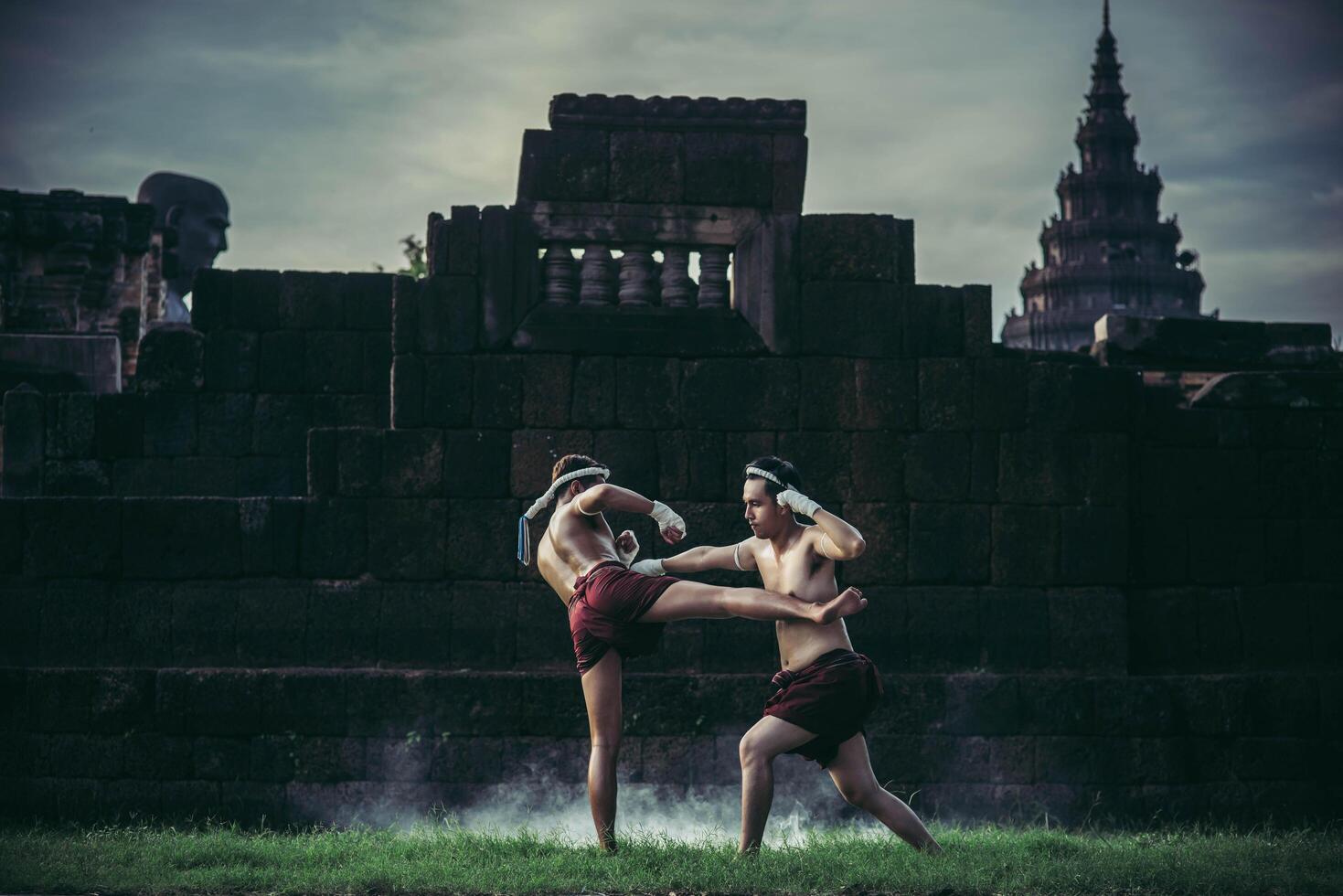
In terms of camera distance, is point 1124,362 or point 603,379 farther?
point 1124,362

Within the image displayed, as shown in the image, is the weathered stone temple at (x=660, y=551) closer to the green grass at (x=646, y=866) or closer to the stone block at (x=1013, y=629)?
the stone block at (x=1013, y=629)

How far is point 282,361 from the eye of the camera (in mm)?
11609

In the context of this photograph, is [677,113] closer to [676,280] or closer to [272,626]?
[676,280]

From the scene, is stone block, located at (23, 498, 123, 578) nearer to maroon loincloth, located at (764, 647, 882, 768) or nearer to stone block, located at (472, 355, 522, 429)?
stone block, located at (472, 355, 522, 429)

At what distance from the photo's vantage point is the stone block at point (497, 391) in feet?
32.4

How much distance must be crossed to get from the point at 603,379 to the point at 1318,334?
246 inches

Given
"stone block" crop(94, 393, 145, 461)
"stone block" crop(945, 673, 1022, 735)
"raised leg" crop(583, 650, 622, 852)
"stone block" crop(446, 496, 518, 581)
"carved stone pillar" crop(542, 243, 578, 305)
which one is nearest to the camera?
"raised leg" crop(583, 650, 622, 852)

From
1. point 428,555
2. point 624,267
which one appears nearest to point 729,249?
point 624,267

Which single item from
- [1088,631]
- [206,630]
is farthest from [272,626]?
[1088,631]

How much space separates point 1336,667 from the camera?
1034 cm

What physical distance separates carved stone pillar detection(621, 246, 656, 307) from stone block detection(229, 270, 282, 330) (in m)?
3.33

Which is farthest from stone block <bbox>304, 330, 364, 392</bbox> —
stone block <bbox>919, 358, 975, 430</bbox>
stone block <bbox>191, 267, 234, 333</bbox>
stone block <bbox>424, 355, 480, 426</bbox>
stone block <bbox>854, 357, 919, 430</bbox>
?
stone block <bbox>919, 358, 975, 430</bbox>

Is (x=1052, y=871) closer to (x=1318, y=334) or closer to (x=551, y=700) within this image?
(x=551, y=700)

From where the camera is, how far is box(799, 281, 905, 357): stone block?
9992 millimetres
